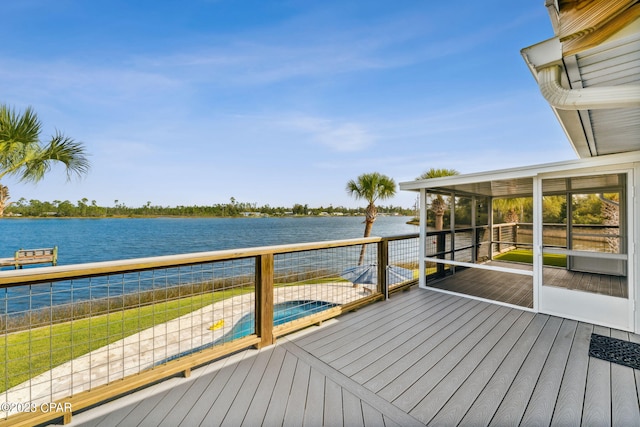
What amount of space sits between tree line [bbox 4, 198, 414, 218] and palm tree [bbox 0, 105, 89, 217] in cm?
1826

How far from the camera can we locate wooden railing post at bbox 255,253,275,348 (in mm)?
2537

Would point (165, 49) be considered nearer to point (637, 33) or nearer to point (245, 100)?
point (245, 100)

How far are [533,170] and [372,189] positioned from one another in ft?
33.3

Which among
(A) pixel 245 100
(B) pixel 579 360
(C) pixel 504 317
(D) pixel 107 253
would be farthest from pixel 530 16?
(D) pixel 107 253

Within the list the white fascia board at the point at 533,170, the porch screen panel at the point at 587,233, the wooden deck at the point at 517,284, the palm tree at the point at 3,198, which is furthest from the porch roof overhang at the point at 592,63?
the palm tree at the point at 3,198

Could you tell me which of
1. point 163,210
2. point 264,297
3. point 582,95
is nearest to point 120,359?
point 264,297

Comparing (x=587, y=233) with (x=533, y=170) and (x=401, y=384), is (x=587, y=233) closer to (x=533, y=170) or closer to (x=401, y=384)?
(x=533, y=170)

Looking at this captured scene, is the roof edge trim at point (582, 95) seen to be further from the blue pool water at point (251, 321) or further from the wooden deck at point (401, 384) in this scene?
the blue pool water at point (251, 321)

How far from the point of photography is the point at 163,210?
4103 centimetres

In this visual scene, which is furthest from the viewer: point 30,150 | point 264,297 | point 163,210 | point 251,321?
point 163,210

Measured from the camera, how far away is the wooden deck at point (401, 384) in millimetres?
1658

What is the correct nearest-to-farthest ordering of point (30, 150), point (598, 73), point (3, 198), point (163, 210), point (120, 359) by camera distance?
point (598, 73) < point (120, 359) < point (30, 150) < point (3, 198) < point (163, 210)

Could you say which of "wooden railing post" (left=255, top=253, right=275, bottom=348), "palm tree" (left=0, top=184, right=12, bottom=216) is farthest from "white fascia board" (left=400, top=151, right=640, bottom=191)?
"palm tree" (left=0, top=184, right=12, bottom=216)

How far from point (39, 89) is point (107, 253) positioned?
47.0 ft
